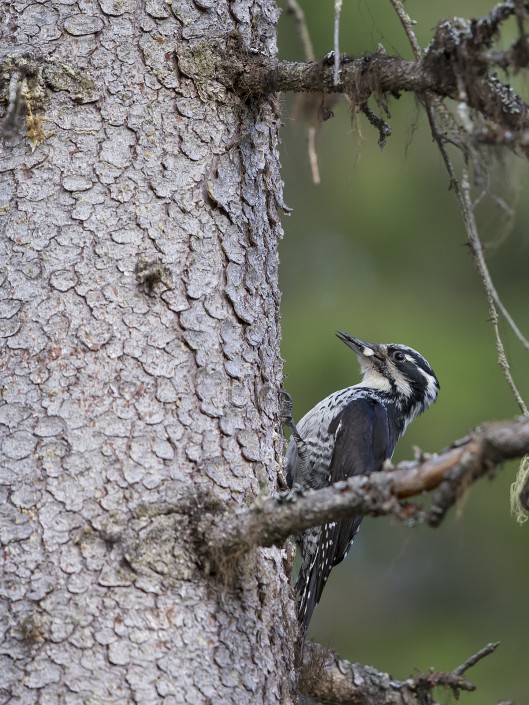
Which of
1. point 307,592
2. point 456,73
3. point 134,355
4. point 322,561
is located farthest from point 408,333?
point 456,73

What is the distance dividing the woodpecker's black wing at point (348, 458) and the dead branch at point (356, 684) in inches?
40.3

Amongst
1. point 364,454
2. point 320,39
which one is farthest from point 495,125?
point 320,39

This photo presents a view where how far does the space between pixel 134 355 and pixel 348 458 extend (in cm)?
219

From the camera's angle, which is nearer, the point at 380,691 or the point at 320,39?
the point at 380,691

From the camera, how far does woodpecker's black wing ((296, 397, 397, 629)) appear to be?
13.8ft

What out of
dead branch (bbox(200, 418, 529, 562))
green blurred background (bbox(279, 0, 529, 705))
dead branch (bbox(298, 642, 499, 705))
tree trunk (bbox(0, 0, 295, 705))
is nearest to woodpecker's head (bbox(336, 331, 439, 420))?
green blurred background (bbox(279, 0, 529, 705))

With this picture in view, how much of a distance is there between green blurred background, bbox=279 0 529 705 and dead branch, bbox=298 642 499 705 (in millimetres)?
4033

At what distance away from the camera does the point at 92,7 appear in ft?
9.38

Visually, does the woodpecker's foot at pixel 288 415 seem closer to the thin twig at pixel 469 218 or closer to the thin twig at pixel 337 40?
the thin twig at pixel 469 218

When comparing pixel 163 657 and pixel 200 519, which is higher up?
pixel 200 519

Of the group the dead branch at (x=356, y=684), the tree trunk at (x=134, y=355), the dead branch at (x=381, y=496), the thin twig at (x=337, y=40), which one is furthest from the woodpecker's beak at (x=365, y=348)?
the dead branch at (x=381, y=496)

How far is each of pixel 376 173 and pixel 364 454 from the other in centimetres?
352

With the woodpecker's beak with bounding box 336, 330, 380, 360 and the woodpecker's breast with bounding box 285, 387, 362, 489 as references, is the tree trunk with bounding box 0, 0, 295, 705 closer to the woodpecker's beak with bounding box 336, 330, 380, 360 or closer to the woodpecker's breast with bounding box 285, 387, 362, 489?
the woodpecker's breast with bounding box 285, 387, 362, 489

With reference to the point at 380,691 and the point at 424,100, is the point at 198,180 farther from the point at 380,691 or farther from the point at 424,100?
the point at 380,691
